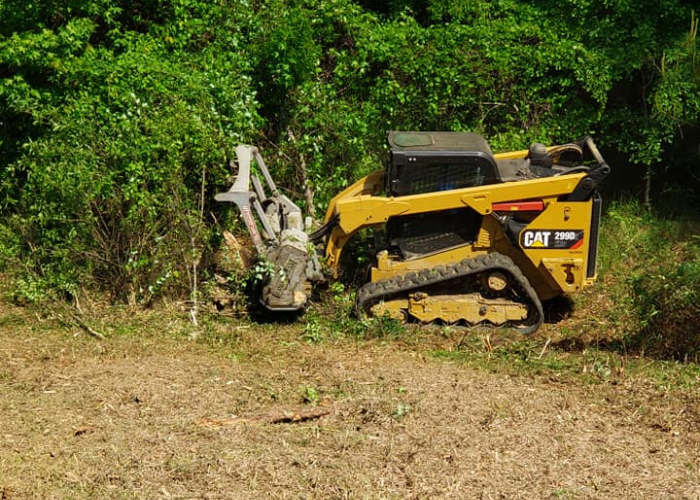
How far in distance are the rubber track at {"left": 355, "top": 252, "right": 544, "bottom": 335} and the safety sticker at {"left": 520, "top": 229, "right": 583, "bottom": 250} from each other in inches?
10.0

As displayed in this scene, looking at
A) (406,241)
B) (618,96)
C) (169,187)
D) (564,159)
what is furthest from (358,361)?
(618,96)

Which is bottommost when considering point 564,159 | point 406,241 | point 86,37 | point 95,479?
point 95,479

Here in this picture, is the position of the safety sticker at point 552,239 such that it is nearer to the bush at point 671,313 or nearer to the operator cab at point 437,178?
the operator cab at point 437,178

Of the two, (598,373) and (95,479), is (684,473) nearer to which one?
(598,373)

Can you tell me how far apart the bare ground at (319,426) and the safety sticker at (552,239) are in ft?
3.84

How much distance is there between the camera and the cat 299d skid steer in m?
8.75

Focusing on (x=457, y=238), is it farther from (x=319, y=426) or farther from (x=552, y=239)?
(x=319, y=426)

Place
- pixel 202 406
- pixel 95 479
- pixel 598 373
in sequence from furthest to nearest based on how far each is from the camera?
1. pixel 598 373
2. pixel 202 406
3. pixel 95 479

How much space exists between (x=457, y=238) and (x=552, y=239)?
2.87 ft

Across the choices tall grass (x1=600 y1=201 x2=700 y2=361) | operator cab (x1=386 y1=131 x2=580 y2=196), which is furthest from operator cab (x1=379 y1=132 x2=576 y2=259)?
tall grass (x1=600 y1=201 x2=700 y2=361)

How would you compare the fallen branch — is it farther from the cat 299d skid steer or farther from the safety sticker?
the safety sticker

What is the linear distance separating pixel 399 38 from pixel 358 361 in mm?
4386

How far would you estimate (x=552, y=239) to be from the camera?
880cm

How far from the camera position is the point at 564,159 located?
967 centimetres
